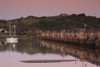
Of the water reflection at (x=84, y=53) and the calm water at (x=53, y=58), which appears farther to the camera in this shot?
the water reflection at (x=84, y=53)

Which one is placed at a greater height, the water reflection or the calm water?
the water reflection

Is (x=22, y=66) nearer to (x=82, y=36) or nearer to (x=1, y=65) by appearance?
(x=1, y=65)

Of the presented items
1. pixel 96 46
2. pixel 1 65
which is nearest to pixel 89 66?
pixel 1 65

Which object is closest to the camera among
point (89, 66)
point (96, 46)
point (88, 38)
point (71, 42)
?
point (89, 66)

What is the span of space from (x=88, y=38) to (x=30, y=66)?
18612 millimetres

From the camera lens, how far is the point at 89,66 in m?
20.2

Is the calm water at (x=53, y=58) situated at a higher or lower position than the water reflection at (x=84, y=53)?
lower

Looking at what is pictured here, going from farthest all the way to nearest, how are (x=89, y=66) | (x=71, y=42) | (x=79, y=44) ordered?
(x=71, y=42) < (x=79, y=44) < (x=89, y=66)

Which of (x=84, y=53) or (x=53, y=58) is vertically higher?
(x=84, y=53)

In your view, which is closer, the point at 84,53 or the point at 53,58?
the point at 53,58

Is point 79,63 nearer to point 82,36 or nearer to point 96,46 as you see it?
point 96,46

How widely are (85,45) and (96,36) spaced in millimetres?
4033

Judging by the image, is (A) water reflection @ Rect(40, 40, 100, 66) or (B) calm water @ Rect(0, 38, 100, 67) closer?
(B) calm water @ Rect(0, 38, 100, 67)

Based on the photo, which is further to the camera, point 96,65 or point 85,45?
point 85,45
